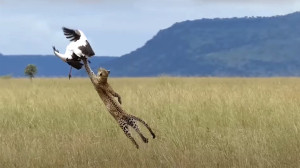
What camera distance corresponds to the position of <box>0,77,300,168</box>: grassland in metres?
6.46

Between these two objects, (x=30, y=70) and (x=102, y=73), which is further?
(x=30, y=70)

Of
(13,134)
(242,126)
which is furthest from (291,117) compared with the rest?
(13,134)

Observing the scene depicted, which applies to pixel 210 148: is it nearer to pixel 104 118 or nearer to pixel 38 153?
pixel 38 153

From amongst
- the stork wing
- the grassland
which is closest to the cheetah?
the stork wing

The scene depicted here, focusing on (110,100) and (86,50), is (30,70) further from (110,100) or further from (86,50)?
(86,50)

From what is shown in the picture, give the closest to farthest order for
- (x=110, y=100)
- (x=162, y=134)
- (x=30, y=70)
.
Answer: (x=110, y=100) → (x=162, y=134) → (x=30, y=70)

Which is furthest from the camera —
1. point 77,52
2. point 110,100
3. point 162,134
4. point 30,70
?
point 30,70

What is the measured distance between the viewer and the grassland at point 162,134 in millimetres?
6457

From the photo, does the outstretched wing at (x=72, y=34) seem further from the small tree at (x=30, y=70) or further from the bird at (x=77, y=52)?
the small tree at (x=30, y=70)

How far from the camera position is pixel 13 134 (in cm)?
854

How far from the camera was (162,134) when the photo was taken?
27.7ft

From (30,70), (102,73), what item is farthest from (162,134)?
(30,70)

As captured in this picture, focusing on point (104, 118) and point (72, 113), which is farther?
point (72, 113)

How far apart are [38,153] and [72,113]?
4339 millimetres
